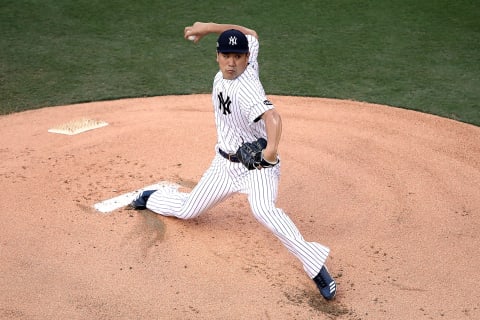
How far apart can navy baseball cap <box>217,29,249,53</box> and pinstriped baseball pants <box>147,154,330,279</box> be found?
0.84 m

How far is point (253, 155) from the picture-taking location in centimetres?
487

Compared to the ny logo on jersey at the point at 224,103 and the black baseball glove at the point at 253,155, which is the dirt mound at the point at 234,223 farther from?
the ny logo on jersey at the point at 224,103

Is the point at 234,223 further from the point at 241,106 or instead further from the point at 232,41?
the point at 232,41

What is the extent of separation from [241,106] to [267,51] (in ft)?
17.4

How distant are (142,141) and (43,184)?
127cm

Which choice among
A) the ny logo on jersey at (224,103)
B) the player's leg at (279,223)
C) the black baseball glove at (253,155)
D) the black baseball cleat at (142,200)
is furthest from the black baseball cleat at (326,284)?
the black baseball cleat at (142,200)

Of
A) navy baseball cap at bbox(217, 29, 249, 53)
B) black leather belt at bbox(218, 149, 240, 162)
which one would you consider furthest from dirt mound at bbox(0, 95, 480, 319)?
navy baseball cap at bbox(217, 29, 249, 53)

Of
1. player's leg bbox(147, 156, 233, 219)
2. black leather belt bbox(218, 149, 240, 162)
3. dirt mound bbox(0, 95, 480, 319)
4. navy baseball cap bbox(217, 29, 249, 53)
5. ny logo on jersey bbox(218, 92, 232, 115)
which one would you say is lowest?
dirt mound bbox(0, 95, 480, 319)

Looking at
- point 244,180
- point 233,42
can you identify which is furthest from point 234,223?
point 233,42

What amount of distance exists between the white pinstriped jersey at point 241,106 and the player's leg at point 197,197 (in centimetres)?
22

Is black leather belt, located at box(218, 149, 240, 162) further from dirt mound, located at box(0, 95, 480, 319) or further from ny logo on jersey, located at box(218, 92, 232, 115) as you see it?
dirt mound, located at box(0, 95, 480, 319)

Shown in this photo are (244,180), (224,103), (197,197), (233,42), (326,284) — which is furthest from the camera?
(197,197)

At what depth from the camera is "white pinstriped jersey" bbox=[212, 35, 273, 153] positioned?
188 inches

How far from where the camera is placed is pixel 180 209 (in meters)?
5.52
